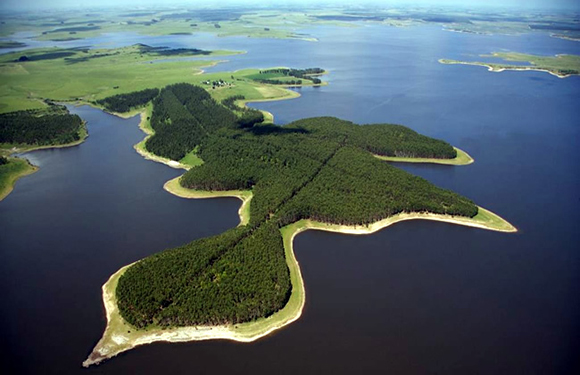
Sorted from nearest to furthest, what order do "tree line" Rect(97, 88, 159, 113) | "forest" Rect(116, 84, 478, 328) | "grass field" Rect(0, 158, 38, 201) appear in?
"forest" Rect(116, 84, 478, 328)
"grass field" Rect(0, 158, 38, 201)
"tree line" Rect(97, 88, 159, 113)

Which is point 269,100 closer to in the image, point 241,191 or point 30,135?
point 30,135

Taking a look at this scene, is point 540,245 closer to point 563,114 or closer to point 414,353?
point 414,353

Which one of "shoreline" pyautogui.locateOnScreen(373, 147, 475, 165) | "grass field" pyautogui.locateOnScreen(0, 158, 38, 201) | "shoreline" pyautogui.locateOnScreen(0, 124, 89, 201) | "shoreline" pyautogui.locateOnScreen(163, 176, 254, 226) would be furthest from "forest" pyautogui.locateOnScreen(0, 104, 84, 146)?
"shoreline" pyautogui.locateOnScreen(373, 147, 475, 165)

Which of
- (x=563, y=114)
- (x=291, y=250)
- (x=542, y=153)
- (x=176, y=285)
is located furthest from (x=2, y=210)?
(x=563, y=114)

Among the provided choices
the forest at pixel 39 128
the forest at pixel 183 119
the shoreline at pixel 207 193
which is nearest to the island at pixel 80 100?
the forest at pixel 39 128

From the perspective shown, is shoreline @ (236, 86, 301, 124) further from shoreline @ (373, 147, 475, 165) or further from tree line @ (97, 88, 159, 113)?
shoreline @ (373, 147, 475, 165)

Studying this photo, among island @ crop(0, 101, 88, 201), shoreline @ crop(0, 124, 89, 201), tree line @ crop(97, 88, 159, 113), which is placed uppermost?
tree line @ crop(97, 88, 159, 113)
